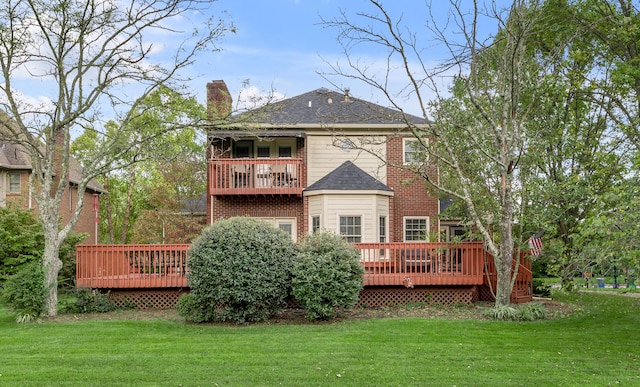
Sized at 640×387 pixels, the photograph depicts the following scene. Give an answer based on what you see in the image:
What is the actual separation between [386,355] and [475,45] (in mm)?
8380

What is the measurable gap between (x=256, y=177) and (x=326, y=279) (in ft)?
26.6

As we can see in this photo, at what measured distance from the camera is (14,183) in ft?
90.6

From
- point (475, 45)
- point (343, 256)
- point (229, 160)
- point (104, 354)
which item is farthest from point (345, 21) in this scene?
point (104, 354)

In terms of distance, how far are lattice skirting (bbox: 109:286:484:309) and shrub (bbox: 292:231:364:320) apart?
258 centimetres

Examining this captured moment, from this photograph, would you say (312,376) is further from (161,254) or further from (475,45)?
(475,45)

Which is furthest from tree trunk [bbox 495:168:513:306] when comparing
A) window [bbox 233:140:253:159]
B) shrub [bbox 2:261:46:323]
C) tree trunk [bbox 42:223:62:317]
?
shrub [bbox 2:261:46:323]

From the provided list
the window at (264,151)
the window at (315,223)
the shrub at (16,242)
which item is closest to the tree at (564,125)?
the window at (315,223)

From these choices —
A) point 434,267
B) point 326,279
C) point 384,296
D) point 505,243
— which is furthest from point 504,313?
point 326,279

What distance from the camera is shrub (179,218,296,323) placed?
12.0 meters

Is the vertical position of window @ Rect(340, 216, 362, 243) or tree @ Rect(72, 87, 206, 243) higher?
tree @ Rect(72, 87, 206, 243)

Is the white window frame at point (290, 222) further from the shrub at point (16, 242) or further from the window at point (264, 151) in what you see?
the shrub at point (16, 242)

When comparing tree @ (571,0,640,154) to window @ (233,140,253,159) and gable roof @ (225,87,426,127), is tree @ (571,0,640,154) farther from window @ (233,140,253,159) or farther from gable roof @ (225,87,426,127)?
window @ (233,140,253,159)

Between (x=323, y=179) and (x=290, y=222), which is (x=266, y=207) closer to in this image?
(x=290, y=222)

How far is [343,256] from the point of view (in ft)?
41.0
